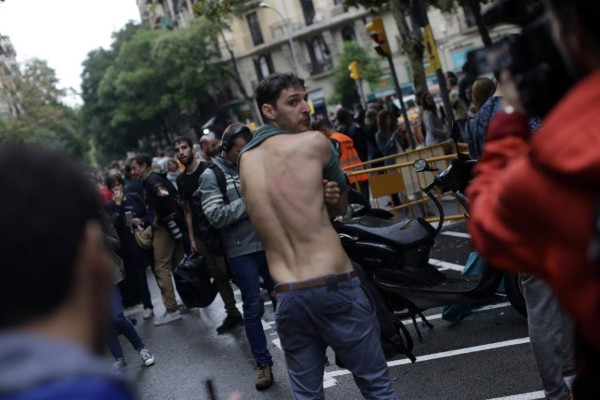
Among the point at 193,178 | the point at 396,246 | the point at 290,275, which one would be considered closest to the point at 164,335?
the point at 193,178

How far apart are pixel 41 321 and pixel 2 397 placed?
155mm

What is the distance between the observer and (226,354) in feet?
24.3

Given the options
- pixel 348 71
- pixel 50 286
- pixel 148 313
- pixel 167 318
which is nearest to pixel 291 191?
pixel 50 286

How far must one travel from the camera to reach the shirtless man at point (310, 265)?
139 inches

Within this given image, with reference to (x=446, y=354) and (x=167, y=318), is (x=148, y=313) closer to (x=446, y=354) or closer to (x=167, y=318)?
(x=167, y=318)

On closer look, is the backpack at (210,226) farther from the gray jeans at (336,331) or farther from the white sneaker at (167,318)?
the gray jeans at (336,331)

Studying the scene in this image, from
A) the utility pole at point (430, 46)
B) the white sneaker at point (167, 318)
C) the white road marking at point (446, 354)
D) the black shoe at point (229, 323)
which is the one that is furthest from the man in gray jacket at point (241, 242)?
the utility pole at point (430, 46)

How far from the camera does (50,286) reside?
131 centimetres

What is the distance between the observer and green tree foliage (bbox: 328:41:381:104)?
158ft

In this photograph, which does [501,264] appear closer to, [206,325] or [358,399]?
[358,399]

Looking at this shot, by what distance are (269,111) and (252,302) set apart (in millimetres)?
2408

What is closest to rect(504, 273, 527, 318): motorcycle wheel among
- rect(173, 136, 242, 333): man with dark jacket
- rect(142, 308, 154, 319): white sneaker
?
rect(173, 136, 242, 333): man with dark jacket

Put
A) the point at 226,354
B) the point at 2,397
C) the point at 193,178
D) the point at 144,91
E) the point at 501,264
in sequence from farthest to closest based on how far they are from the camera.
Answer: the point at 144,91 < the point at 193,178 < the point at 226,354 < the point at 501,264 < the point at 2,397

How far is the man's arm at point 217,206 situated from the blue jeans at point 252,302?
301 mm
